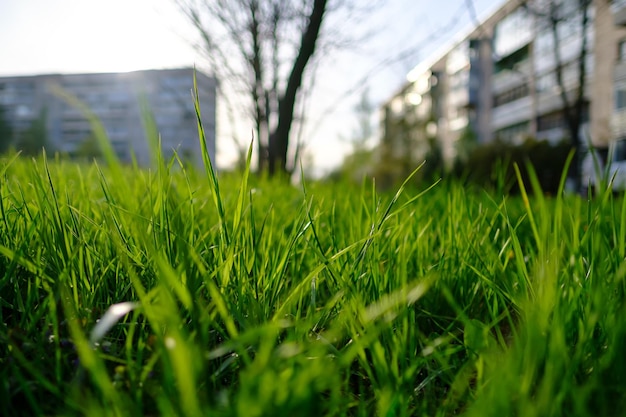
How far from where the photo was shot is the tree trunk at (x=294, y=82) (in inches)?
176

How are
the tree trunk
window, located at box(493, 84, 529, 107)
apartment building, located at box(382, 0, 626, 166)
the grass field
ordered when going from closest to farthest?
1. the grass field
2. the tree trunk
3. apartment building, located at box(382, 0, 626, 166)
4. window, located at box(493, 84, 529, 107)

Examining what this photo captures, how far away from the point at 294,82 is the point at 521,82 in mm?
30223

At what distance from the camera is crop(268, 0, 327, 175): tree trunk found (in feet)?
14.6

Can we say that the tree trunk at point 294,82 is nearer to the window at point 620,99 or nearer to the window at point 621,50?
the window at point 620,99

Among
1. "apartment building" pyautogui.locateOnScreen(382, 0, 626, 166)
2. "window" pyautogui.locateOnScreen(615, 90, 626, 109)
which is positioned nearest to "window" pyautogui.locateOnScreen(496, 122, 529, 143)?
"apartment building" pyautogui.locateOnScreen(382, 0, 626, 166)

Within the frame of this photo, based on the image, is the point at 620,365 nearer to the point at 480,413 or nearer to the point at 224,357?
the point at 480,413

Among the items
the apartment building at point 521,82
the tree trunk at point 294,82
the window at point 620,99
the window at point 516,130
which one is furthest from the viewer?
the window at point 516,130

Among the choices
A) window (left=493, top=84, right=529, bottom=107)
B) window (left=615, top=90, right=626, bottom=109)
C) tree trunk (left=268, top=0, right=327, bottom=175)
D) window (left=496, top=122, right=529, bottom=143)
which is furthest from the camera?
window (left=496, top=122, right=529, bottom=143)

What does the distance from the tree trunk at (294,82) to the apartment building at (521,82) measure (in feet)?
42.7

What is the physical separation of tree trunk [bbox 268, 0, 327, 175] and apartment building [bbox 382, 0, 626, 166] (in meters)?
13.0

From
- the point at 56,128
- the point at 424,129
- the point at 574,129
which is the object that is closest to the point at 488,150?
the point at 574,129

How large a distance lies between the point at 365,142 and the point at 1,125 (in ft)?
107

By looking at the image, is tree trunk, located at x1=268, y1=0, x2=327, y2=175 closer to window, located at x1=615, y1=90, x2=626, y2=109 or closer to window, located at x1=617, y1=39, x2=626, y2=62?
window, located at x1=615, y1=90, x2=626, y2=109

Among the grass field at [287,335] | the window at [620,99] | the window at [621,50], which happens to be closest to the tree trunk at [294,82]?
the grass field at [287,335]
